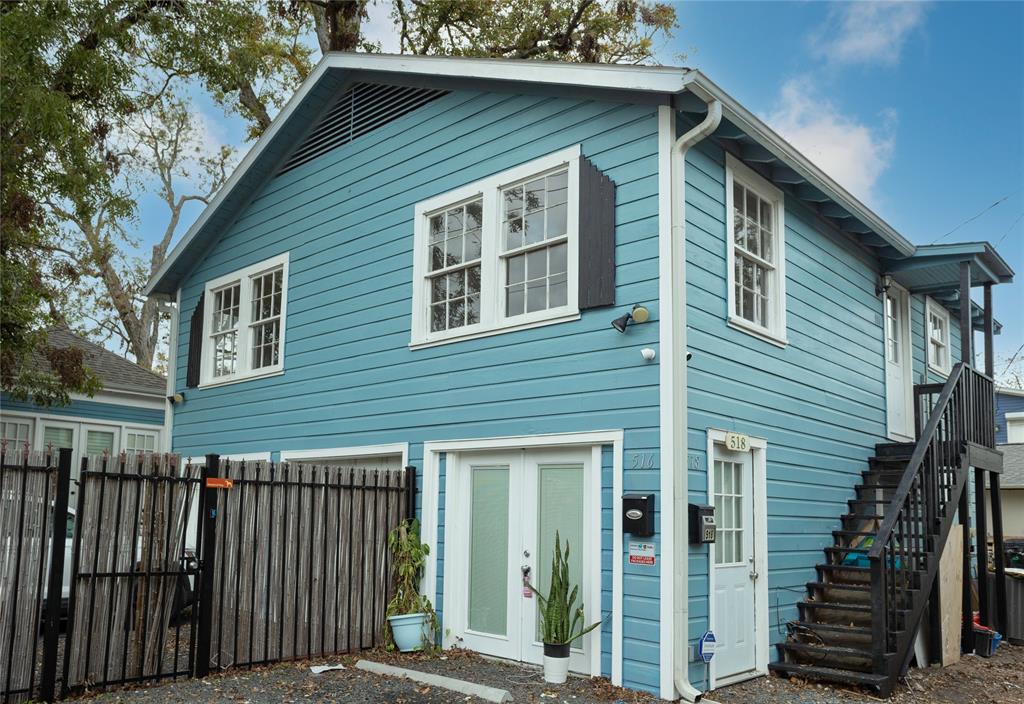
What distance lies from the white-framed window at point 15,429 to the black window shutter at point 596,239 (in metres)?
11.9

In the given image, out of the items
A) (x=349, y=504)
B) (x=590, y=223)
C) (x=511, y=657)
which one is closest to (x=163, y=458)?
(x=349, y=504)

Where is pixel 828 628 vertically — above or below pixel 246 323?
below

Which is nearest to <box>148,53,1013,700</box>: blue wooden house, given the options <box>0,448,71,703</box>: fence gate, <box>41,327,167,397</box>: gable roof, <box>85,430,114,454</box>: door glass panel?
<box>0,448,71,703</box>: fence gate

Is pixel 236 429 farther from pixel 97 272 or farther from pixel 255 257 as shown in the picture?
pixel 97 272

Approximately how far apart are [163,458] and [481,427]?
2.80 m

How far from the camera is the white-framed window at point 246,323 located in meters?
11.2

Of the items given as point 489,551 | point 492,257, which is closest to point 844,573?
point 489,551

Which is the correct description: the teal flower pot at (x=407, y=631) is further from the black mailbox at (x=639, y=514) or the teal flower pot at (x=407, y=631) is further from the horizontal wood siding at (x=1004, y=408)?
the horizontal wood siding at (x=1004, y=408)

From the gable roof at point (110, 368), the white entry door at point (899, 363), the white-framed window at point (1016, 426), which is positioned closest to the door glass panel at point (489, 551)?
the white entry door at point (899, 363)

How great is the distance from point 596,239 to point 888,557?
4.27 metres

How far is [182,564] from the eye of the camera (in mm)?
7297

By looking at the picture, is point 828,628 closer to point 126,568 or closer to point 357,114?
point 126,568

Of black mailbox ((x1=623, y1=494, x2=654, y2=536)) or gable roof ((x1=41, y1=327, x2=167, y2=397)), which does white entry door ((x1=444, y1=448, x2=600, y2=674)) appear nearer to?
black mailbox ((x1=623, y1=494, x2=654, y2=536))

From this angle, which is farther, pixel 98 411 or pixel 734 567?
pixel 98 411
